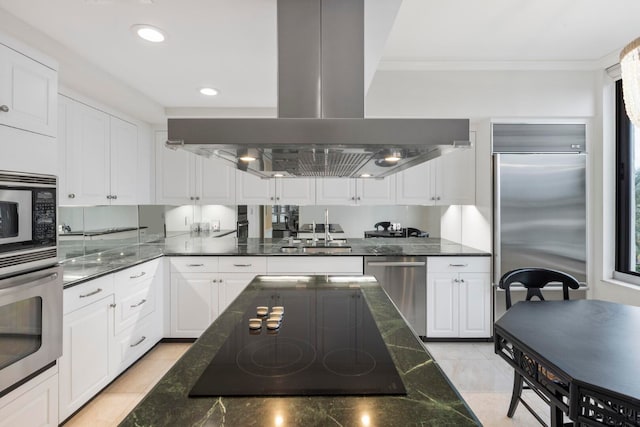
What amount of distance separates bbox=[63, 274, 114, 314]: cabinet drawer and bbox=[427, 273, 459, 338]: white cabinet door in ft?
8.73

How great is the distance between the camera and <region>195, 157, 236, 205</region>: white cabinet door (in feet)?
11.6

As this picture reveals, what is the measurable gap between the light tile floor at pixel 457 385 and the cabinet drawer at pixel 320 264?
104cm

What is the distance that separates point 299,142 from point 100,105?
265 centimetres

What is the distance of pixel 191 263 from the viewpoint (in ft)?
10.3

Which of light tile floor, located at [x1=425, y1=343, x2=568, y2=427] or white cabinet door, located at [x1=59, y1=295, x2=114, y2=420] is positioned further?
light tile floor, located at [x1=425, y1=343, x2=568, y2=427]

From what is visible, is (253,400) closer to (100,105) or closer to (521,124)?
(100,105)

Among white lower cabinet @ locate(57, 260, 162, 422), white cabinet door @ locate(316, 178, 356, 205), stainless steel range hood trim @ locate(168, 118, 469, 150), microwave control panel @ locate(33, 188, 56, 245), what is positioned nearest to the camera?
stainless steel range hood trim @ locate(168, 118, 469, 150)

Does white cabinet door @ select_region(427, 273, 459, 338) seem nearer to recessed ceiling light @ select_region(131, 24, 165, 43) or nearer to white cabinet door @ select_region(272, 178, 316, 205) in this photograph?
white cabinet door @ select_region(272, 178, 316, 205)

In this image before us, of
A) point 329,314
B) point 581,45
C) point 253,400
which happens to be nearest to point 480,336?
point 329,314

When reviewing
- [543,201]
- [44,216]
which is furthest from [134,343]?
[543,201]

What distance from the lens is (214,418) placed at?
0.77 metres

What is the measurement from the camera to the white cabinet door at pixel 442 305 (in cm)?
316

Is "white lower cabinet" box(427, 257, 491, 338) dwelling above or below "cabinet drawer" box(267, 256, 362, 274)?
below

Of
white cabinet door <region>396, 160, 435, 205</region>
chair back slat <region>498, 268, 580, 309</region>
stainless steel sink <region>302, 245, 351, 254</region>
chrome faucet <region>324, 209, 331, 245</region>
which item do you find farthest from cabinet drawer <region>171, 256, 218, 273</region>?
chair back slat <region>498, 268, 580, 309</region>
